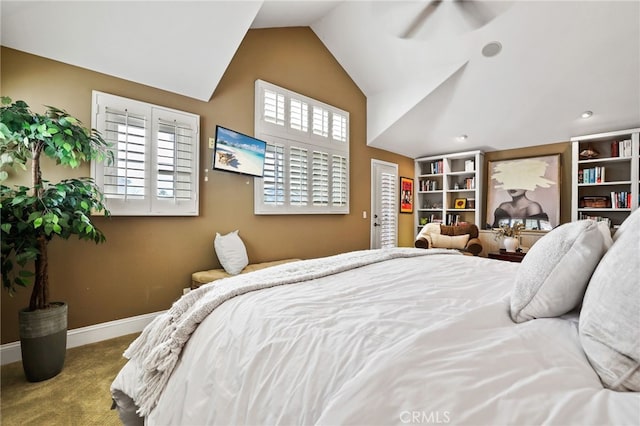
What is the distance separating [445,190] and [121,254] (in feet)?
17.0

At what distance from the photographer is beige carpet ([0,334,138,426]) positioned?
1532 millimetres

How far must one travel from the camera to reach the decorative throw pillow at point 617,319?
0.56 metres

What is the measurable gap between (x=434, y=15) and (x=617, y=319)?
2488 millimetres

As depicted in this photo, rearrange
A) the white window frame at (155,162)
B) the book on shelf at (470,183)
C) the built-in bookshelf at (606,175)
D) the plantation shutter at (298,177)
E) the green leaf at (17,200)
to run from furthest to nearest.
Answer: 1. the book on shelf at (470,183)
2. the built-in bookshelf at (606,175)
3. the plantation shutter at (298,177)
4. the white window frame at (155,162)
5. the green leaf at (17,200)

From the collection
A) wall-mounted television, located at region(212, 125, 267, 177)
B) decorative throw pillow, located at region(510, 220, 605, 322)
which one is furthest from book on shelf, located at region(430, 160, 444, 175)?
decorative throw pillow, located at region(510, 220, 605, 322)

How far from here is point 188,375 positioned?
95 cm

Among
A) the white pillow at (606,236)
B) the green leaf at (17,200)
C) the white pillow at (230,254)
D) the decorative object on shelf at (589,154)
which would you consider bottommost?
the white pillow at (230,254)

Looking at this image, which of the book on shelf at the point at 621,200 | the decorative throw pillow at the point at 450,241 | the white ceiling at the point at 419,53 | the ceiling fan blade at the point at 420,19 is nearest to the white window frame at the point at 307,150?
the white ceiling at the point at 419,53

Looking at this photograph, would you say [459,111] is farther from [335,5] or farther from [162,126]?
[162,126]

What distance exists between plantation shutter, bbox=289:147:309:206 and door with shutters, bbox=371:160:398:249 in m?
1.54

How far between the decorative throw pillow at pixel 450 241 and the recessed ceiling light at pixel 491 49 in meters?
2.60

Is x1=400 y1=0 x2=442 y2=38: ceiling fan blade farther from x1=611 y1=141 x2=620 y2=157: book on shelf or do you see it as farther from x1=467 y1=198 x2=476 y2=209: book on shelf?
x1=611 y1=141 x2=620 y2=157: book on shelf

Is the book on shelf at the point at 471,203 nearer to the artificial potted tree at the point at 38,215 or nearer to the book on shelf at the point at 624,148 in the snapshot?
the book on shelf at the point at 624,148

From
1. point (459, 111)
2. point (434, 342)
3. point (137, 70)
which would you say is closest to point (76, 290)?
point (137, 70)
